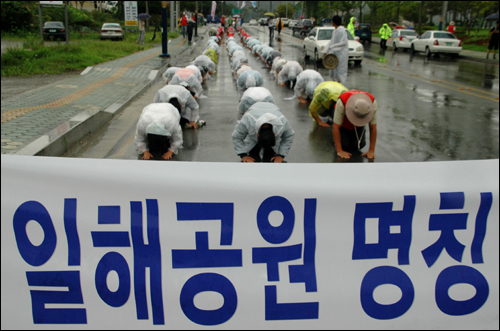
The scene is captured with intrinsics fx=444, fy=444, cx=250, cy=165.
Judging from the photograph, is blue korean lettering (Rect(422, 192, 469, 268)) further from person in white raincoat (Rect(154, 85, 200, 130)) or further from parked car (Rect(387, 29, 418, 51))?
parked car (Rect(387, 29, 418, 51))

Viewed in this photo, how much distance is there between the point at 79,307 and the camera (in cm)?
215

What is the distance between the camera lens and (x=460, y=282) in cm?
227

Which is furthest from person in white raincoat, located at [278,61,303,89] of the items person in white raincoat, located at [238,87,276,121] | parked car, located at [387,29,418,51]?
parked car, located at [387,29,418,51]

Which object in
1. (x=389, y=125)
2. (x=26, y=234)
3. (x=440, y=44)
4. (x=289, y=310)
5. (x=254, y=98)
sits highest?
(x=440, y=44)

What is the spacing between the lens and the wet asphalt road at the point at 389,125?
664 cm

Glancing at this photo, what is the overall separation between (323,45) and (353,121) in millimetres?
13747

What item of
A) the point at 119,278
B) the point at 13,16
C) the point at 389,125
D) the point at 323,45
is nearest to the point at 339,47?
the point at 389,125

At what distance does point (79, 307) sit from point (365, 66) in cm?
1823

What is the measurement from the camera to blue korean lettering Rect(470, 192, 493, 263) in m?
2.32

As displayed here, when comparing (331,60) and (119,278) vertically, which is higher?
(331,60)

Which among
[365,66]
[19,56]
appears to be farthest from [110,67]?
[365,66]

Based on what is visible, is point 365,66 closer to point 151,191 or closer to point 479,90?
point 479,90

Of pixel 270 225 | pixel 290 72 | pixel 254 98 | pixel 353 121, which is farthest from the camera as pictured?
pixel 290 72

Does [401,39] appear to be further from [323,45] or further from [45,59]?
[45,59]
